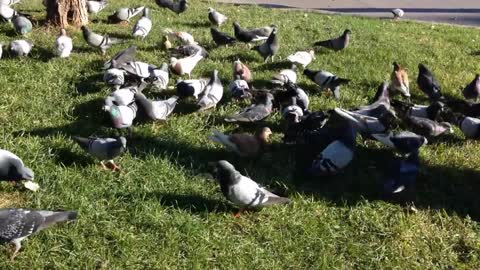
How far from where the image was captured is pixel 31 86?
231 inches

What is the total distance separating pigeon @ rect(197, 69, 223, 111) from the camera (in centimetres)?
555

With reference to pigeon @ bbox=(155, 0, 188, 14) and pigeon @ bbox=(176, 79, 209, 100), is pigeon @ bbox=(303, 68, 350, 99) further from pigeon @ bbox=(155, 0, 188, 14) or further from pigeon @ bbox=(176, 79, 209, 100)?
pigeon @ bbox=(155, 0, 188, 14)

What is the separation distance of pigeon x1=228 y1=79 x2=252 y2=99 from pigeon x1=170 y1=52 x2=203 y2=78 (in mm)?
758

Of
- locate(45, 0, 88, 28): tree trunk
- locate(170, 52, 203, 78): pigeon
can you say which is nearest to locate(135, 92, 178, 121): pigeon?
locate(170, 52, 203, 78): pigeon

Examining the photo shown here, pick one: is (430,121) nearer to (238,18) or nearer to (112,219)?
(112,219)

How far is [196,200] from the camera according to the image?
4.25m

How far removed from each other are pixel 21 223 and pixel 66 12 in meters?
5.29

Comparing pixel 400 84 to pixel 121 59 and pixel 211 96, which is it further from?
pixel 121 59

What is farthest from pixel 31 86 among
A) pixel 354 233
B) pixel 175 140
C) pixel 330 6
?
pixel 330 6

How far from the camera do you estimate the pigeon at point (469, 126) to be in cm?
529

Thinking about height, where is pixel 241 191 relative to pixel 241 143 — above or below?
above

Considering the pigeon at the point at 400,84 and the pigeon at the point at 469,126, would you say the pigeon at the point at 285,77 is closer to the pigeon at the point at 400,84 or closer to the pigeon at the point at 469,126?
the pigeon at the point at 400,84

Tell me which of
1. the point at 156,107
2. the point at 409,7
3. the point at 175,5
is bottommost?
the point at 409,7

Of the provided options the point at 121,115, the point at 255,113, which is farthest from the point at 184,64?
the point at 121,115
